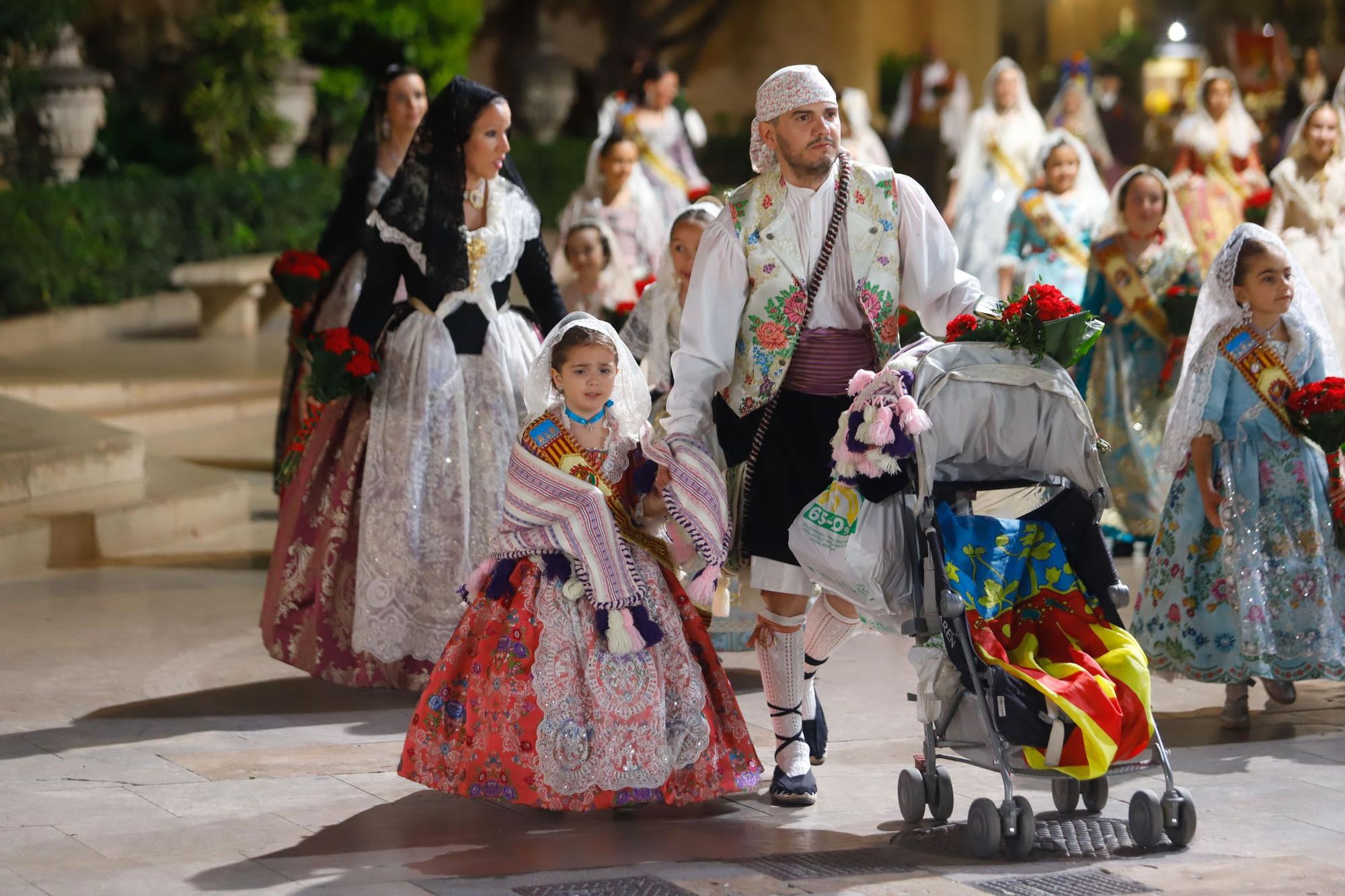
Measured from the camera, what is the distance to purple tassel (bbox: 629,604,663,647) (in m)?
5.27

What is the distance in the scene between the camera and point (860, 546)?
5141 mm

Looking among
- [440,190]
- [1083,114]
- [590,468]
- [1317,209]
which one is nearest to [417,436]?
[440,190]

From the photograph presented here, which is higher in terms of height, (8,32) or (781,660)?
(8,32)

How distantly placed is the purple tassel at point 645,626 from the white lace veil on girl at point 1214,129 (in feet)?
30.6

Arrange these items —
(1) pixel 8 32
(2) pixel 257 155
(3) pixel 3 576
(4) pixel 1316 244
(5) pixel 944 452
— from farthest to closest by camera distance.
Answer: (2) pixel 257 155
(1) pixel 8 32
(4) pixel 1316 244
(3) pixel 3 576
(5) pixel 944 452

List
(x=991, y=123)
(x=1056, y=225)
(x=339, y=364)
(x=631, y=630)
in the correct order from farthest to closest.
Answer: (x=991, y=123) < (x=1056, y=225) < (x=339, y=364) < (x=631, y=630)

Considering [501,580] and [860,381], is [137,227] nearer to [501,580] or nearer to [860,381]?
[501,580]

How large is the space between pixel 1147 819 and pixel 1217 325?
2.03 m

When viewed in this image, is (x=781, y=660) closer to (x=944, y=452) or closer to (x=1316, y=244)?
(x=944, y=452)

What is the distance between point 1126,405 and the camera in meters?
9.27

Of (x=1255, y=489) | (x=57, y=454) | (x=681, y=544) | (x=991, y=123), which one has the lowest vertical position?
(x=681, y=544)

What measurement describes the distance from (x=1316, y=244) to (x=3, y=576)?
6410 mm

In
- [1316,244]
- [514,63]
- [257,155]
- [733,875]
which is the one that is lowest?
[733,875]

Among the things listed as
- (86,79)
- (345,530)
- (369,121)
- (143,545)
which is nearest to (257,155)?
(86,79)
